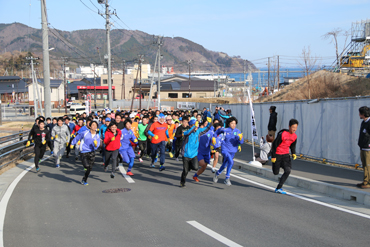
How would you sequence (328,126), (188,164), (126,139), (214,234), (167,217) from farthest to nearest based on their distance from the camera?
(328,126) < (126,139) < (188,164) < (167,217) < (214,234)

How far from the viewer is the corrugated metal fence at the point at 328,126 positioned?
10.6m

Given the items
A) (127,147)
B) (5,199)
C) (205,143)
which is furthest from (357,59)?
(5,199)

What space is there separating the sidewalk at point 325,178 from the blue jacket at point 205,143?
2.25 meters

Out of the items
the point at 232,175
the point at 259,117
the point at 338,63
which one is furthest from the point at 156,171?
the point at 338,63

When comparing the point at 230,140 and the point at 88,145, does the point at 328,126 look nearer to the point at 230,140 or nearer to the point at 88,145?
the point at 230,140

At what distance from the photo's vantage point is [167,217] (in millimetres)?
6555

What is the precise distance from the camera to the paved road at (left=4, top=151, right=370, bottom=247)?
17.7 ft

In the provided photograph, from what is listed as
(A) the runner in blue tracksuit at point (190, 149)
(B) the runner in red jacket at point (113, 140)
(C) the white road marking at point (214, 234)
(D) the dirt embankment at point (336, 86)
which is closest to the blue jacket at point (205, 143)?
(A) the runner in blue tracksuit at point (190, 149)

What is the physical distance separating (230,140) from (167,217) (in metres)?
3.62

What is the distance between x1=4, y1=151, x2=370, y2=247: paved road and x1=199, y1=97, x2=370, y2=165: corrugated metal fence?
364cm

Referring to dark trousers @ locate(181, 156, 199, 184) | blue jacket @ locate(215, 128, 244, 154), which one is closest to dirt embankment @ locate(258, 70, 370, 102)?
blue jacket @ locate(215, 128, 244, 154)

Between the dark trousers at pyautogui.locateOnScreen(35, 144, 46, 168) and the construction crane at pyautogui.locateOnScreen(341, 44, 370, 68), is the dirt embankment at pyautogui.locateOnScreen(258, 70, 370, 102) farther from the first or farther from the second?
the dark trousers at pyautogui.locateOnScreen(35, 144, 46, 168)

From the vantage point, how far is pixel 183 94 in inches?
3578

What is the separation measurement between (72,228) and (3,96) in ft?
352
